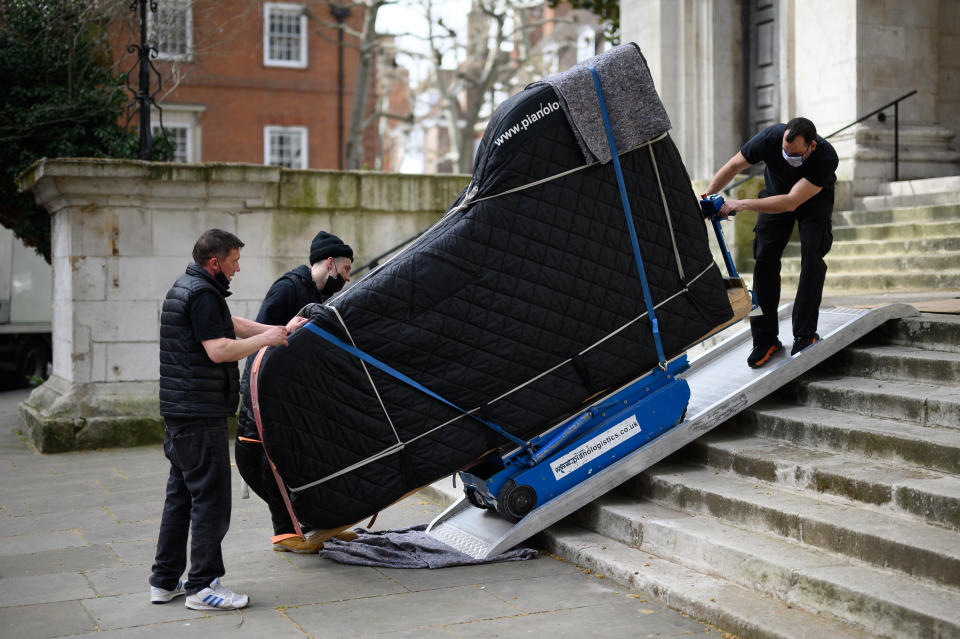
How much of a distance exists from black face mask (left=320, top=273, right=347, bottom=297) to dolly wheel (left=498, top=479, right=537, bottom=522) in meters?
1.55

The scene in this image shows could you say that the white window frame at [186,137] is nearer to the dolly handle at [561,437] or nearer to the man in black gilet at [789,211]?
the man in black gilet at [789,211]

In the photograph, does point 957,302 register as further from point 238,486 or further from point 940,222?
point 238,486

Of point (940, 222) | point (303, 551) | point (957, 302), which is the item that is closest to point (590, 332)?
point (303, 551)

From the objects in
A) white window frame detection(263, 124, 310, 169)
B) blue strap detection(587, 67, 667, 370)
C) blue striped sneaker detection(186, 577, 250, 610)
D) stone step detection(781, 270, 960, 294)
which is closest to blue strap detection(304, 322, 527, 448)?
blue strap detection(587, 67, 667, 370)

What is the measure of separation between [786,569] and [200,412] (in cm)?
277

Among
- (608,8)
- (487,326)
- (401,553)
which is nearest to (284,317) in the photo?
(487,326)

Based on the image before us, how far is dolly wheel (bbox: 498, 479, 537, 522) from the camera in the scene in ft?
19.1

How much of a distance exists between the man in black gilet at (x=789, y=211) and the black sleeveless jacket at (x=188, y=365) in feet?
9.99

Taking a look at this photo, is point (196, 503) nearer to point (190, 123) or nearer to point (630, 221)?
point (630, 221)

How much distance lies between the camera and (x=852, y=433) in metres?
5.61

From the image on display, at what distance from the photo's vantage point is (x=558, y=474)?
19.4ft

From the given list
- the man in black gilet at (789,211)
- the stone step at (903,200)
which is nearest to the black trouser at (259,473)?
the man in black gilet at (789,211)

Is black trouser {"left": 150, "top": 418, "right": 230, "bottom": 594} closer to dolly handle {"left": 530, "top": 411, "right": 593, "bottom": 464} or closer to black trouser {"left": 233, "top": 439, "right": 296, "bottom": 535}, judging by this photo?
black trouser {"left": 233, "top": 439, "right": 296, "bottom": 535}

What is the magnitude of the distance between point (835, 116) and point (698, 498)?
894 centimetres
